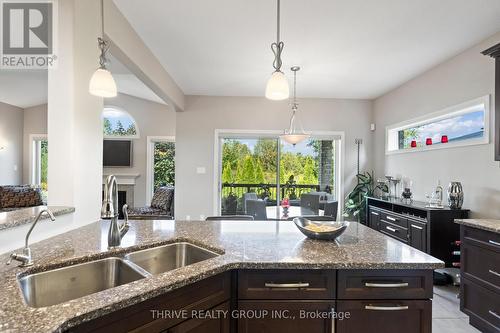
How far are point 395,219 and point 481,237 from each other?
1.41m

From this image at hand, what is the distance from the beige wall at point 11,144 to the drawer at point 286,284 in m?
7.80

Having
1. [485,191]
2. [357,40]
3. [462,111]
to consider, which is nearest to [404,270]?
[485,191]

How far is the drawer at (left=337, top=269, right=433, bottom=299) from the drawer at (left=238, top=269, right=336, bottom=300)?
0.22 feet

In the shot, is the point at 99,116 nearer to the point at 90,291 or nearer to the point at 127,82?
the point at 90,291

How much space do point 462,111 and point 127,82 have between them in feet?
18.7

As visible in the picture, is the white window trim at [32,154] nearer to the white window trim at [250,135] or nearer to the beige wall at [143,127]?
the beige wall at [143,127]

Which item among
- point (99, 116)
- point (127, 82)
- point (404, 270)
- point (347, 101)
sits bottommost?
point (404, 270)

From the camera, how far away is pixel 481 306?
217 cm

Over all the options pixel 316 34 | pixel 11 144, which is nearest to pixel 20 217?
pixel 316 34

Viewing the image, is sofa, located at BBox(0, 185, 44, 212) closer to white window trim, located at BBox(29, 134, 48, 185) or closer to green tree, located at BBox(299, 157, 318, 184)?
white window trim, located at BBox(29, 134, 48, 185)

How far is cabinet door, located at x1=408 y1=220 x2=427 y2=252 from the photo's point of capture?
2.99m

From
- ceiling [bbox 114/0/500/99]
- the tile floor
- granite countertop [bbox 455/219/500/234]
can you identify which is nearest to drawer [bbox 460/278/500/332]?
the tile floor

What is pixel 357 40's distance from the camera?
9.66 ft

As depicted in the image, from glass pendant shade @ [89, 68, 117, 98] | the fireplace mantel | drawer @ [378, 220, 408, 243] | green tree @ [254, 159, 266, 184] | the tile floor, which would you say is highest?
glass pendant shade @ [89, 68, 117, 98]
